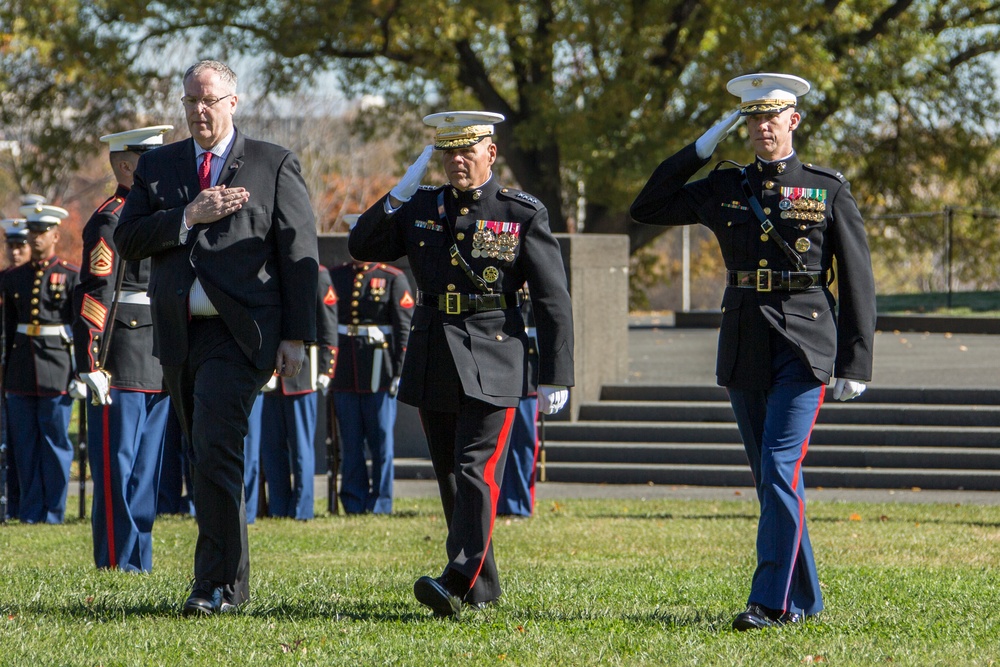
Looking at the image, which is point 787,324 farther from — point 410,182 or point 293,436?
point 293,436

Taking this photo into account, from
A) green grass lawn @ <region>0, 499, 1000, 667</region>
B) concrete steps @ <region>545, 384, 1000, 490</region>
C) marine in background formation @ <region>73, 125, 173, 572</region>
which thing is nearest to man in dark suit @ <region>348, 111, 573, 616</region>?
green grass lawn @ <region>0, 499, 1000, 667</region>

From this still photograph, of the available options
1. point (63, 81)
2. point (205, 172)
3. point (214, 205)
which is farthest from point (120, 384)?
point (63, 81)

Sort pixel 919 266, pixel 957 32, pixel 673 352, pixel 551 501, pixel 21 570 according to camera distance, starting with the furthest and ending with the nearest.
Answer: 1. pixel 919 266
2. pixel 957 32
3. pixel 673 352
4. pixel 551 501
5. pixel 21 570

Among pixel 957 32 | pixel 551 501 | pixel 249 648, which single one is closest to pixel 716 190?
pixel 249 648

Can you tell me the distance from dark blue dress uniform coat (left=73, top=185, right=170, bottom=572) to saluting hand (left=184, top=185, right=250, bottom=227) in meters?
1.83

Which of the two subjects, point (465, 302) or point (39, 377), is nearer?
point (465, 302)

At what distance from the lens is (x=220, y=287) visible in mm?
5469

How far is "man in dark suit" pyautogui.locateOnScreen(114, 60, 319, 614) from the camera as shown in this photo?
5.47 m

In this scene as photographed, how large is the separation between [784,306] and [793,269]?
0.16 metres

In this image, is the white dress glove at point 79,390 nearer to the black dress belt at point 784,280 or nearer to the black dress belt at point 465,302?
the black dress belt at point 465,302

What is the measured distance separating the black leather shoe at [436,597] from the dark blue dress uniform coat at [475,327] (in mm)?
147

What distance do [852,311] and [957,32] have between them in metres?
23.1

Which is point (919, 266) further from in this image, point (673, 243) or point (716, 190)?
point (716, 190)

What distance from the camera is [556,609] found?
5820mm
